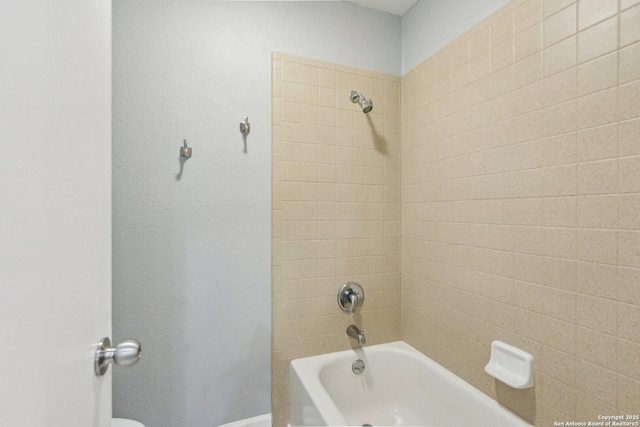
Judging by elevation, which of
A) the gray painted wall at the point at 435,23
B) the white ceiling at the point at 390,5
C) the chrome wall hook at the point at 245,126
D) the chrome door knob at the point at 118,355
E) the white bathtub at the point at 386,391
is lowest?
the white bathtub at the point at 386,391

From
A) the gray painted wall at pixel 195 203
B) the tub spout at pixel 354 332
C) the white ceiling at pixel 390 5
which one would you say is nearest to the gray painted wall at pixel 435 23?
the white ceiling at pixel 390 5

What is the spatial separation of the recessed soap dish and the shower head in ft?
4.07

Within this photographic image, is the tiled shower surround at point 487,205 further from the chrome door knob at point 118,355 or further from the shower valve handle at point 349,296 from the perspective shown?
the chrome door knob at point 118,355

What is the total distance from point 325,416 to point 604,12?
5.38 feet

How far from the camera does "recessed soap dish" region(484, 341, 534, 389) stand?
41.7 inches

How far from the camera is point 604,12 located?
0.88 metres

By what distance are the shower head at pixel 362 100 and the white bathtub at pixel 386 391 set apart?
1360 mm

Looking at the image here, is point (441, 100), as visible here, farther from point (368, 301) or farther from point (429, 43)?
point (368, 301)

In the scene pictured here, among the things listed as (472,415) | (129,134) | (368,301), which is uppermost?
(129,134)

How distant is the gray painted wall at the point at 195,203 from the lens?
132 centimetres

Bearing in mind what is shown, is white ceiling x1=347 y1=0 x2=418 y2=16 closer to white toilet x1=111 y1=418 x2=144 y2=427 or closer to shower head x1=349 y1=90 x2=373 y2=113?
shower head x1=349 y1=90 x2=373 y2=113

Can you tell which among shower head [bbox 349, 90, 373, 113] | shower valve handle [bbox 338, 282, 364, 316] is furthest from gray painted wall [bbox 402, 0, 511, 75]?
shower valve handle [bbox 338, 282, 364, 316]

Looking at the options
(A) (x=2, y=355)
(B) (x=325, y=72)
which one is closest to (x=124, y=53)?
(B) (x=325, y=72)

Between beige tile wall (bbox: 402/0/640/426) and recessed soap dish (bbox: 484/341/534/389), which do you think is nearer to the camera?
beige tile wall (bbox: 402/0/640/426)
